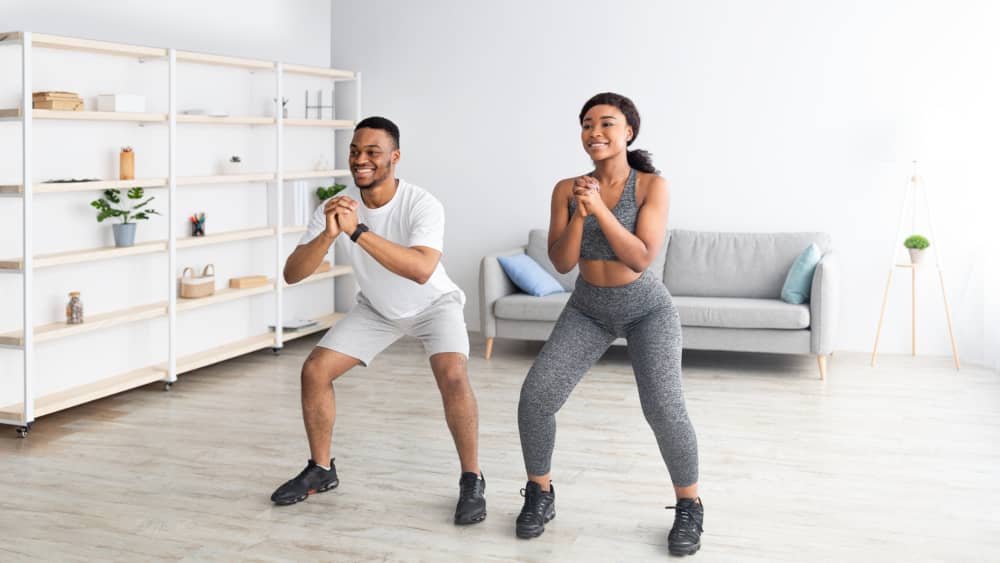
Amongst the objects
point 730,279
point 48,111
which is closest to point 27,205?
point 48,111

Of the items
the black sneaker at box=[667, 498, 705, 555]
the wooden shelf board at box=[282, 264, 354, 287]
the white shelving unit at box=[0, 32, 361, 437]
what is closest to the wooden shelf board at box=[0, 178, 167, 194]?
the white shelving unit at box=[0, 32, 361, 437]

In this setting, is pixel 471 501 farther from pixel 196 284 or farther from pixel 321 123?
pixel 321 123

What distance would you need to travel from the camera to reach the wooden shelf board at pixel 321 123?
6736 mm

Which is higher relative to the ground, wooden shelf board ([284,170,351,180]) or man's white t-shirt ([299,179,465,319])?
wooden shelf board ([284,170,351,180])

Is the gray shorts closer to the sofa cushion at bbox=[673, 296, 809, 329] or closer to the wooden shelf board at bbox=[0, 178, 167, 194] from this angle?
the wooden shelf board at bbox=[0, 178, 167, 194]

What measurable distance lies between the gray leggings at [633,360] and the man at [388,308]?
324 mm

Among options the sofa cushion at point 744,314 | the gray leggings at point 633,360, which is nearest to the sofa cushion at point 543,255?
the sofa cushion at point 744,314

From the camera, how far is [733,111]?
706 centimetres

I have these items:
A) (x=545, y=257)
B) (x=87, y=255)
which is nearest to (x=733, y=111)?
(x=545, y=257)

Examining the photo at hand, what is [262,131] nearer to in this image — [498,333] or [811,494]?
[498,333]

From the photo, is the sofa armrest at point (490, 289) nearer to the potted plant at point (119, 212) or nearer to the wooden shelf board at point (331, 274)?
the wooden shelf board at point (331, 274)

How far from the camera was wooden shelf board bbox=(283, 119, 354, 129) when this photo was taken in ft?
22.1

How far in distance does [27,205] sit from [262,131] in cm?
241

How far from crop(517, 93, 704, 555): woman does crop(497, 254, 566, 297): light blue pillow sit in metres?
3.23
